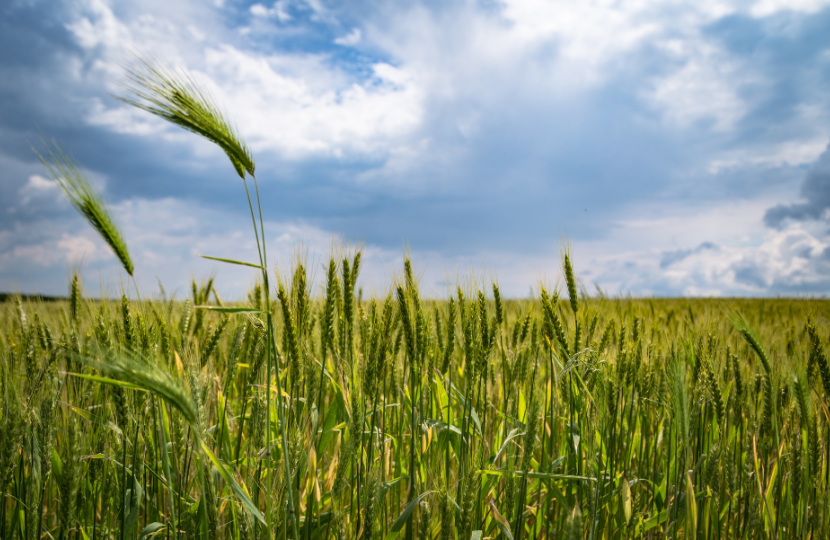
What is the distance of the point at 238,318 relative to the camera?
2.88 m

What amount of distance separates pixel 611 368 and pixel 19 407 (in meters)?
2.78

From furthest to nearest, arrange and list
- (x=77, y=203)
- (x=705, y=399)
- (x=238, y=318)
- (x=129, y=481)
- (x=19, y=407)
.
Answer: (x=238, y=318) < (x=705, y=399) < (x=129, y=481) < (x=77, y=203) < (x=19, y=407)

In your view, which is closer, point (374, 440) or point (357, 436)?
point (357, 436)

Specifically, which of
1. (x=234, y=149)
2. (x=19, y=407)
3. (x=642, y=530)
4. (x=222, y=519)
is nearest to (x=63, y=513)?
(x=19, y=407)

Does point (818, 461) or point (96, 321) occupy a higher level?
point (96, 321)

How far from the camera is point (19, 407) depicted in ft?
5.47

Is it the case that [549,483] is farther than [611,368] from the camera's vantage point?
No

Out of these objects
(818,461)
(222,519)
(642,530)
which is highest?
(818,461)

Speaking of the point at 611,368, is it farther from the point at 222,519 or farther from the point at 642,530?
the point at 222,519

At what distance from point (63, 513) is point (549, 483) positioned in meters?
1.99

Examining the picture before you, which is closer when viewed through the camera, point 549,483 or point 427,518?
point 427,518

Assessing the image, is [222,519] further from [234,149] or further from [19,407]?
[234,149]

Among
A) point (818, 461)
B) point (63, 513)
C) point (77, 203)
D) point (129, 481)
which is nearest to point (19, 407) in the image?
point (63, 513)

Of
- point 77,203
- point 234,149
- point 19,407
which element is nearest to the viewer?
point 234,149
